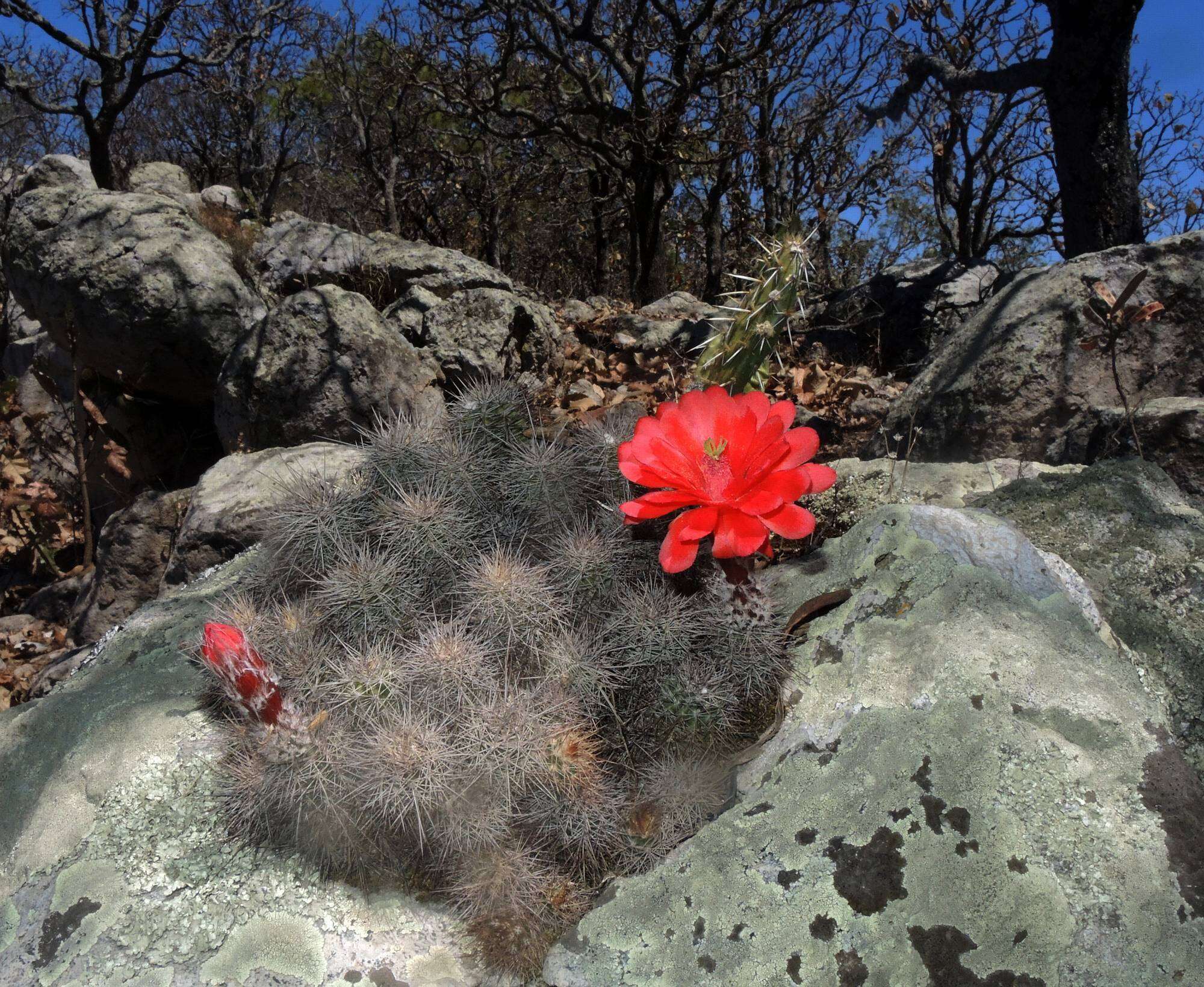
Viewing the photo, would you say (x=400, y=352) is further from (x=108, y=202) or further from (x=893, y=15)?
(x=893, y=15)

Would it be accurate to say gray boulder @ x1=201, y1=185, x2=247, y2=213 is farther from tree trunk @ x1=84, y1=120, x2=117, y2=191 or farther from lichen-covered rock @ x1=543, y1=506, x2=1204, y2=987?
lichen-covered rock @ x1=543, y1=506, x2=1204, y2=987

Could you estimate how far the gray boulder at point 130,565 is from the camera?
413 cm

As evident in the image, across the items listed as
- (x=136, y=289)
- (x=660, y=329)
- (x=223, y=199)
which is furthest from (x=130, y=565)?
(x=223, y=199)

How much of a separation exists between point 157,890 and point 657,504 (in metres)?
1.20

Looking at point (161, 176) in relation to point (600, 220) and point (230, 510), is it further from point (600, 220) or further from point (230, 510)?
point (230, 510)

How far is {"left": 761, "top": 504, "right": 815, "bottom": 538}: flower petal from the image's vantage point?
5.42 feet

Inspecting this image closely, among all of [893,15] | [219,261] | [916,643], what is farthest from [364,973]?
[893,15]

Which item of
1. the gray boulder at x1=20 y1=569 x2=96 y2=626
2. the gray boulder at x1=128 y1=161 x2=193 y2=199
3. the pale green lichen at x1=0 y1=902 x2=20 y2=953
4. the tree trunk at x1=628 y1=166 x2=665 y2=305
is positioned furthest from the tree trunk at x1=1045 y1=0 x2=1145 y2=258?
Answer: the gray boulder at x1=128 y1=161 x2=193 y2=199

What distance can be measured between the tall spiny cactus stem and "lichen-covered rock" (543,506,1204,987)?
71cm

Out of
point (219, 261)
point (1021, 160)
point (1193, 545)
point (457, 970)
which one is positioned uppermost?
point (1021, 160)

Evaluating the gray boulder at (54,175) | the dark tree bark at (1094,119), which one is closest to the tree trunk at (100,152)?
the gray boulder at (54,175)

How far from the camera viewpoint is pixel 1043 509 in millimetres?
2213

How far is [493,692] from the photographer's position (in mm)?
1617

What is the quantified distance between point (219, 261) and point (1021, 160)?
35.6 feet
